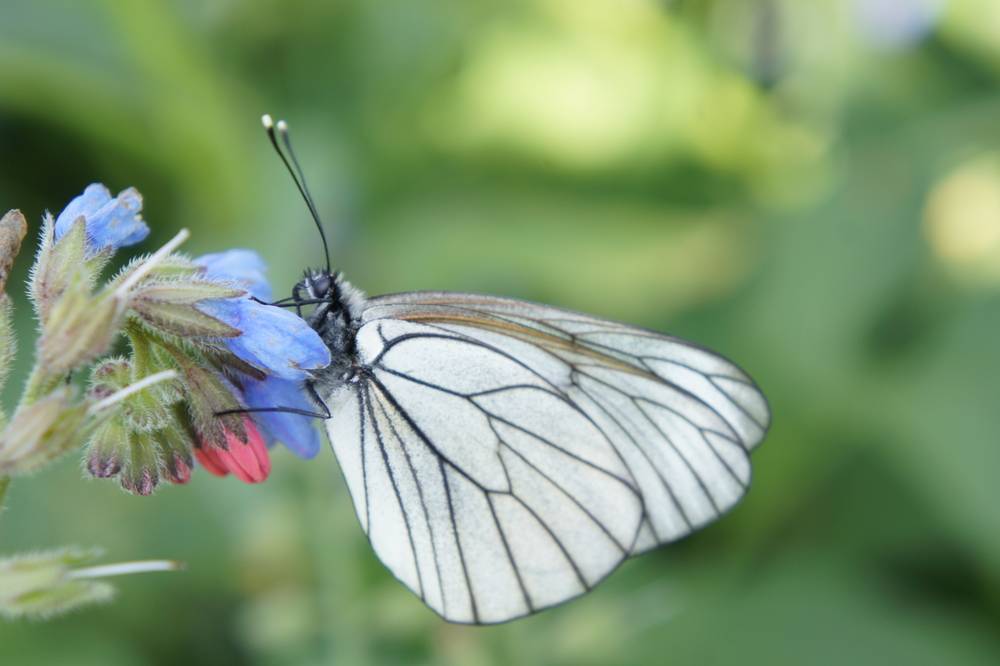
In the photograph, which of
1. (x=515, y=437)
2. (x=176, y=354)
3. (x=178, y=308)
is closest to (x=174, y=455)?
(x=176, y=354)

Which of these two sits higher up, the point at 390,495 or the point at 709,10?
the point at 709,10

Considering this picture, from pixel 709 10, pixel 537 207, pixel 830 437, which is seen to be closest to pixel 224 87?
pixel 537 207

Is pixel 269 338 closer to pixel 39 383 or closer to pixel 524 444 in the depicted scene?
pixel 39 383

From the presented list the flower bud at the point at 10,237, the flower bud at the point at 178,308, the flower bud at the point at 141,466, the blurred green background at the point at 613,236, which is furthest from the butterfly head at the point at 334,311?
the blurred green background at the point at 613,236

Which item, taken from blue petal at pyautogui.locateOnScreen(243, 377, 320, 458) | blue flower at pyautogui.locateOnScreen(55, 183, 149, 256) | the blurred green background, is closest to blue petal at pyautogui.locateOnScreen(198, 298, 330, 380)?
blue petal at pyautogui.locateOnScreen(243, 377, 320, 458)

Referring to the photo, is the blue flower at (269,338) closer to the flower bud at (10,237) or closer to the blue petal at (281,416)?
the blue petal at (281,416)

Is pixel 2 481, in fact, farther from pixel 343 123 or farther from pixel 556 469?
pixel 343 123
